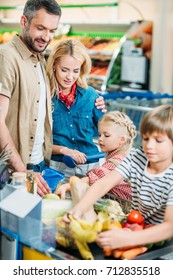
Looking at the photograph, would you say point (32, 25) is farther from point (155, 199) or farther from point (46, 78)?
point (155, 199)

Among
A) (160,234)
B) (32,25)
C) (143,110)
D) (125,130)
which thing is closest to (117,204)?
(160,234)

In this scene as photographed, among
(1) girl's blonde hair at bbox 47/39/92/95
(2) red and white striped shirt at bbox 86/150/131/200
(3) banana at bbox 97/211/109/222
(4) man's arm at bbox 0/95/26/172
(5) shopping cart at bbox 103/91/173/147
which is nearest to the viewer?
(3) banana at bbox 97/211/109/222

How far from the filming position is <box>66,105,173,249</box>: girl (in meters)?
1.96

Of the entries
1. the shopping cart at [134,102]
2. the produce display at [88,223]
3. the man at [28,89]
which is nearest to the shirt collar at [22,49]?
the man at [28,89]

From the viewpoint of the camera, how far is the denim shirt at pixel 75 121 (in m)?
3.51

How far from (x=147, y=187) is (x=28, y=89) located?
114cm

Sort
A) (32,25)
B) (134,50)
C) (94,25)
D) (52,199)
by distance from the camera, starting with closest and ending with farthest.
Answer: (52,199) < (32,25) < (134,50) < (94,25)

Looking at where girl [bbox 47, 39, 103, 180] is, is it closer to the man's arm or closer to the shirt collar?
the shirt collar

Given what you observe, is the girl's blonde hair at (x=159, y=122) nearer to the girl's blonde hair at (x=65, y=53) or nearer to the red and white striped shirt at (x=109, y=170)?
the red and white striped shirt at (x=109, y=170)

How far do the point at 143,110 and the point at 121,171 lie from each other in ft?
9.78

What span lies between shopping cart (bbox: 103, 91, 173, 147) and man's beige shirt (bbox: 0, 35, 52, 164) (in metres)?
2.15

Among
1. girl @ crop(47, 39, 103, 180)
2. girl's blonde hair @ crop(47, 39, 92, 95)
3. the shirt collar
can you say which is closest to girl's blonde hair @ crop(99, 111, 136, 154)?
girl @ crop(47, 39, 103, 180)

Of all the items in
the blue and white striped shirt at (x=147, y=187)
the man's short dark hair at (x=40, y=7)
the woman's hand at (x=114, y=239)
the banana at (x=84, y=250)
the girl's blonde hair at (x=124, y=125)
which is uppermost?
the man's short dark hair at (x=40, y=7)

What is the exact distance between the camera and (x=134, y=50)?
7.87m
